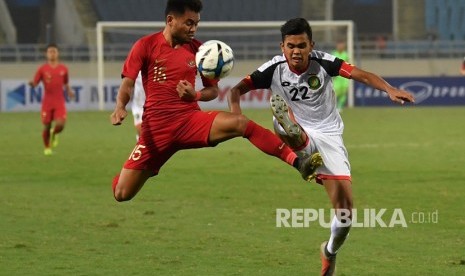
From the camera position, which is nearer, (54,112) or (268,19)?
(54,112)

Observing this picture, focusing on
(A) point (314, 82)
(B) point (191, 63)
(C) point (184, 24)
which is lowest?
(A) point (314, 82)

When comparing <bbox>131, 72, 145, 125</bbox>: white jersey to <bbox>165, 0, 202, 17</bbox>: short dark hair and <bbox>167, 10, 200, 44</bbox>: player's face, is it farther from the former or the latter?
<bbox>165, 0, 202, 17</bbox>: short dark hair

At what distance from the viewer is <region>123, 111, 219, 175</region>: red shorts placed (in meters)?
8.76

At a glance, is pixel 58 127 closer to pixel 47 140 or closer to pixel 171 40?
pixel 47 140

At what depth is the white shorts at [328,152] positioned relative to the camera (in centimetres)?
838

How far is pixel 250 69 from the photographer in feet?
133

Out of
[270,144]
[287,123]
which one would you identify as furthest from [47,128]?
[287,123]

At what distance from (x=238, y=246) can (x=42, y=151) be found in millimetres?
12470

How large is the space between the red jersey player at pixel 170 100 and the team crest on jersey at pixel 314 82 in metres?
0.58

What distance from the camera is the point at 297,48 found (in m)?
8.33

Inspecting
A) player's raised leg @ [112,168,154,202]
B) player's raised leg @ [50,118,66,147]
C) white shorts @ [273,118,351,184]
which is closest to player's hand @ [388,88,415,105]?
white shorts @ [273,118,351,184]

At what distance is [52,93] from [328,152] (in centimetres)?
1467

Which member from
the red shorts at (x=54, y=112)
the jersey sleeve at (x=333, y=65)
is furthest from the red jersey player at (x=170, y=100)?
the red shorts at (x=54, y=112)

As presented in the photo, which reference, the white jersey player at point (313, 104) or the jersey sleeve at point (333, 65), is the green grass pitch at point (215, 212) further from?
the jersey sleeve at point (333, 65)
